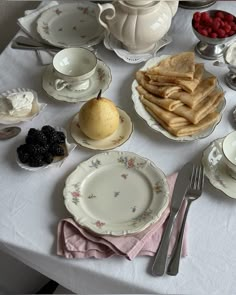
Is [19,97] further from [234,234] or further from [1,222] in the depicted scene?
[234,234]

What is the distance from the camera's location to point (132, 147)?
0.81 metres

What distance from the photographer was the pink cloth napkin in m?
0.65

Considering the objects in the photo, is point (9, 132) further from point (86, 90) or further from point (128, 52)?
point (128, 52)

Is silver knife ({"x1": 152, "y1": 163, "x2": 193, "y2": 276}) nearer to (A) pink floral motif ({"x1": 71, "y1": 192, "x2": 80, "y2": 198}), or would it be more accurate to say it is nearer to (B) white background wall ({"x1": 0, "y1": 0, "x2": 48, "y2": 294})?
(A) pink floral motif ({"x1": 71, "y1": 192, "x2": 80, "y2": 198})

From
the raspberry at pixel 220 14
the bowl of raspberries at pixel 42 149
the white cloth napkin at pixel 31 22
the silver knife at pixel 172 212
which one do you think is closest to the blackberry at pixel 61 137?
the bowl of raspberries at pixel 42 149

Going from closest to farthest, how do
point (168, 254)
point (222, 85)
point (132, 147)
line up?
point (168, 254) < point (132, 147) < point (222, 85)

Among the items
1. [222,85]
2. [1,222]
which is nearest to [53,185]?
[1,222]

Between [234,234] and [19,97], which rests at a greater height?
[19,97]

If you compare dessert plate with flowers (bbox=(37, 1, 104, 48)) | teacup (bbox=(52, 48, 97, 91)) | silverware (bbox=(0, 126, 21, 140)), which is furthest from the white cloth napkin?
silverware (bbox=(0, 126, 21, 140))

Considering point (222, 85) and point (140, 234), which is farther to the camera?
point (222, 85)

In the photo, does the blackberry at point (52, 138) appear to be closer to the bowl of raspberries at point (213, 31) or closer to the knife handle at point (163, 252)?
the knife handle at point (163, 252)

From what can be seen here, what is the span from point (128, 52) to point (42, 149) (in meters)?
0.34

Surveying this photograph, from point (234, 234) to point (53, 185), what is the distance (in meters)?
0.29

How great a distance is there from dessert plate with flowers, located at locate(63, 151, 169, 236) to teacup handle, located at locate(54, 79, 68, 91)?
0.19 metres
